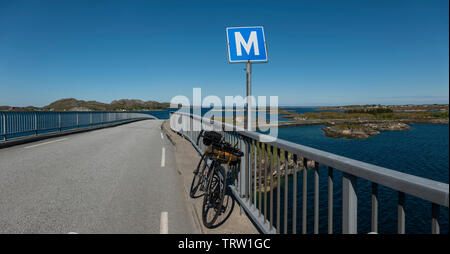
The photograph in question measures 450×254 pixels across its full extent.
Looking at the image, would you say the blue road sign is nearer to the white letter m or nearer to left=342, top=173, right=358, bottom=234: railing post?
the white letter m

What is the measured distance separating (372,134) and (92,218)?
70191 mm

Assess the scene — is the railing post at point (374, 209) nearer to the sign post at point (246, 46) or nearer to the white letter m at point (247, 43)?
the sign post at point (246, 46)

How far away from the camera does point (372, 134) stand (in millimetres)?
63938

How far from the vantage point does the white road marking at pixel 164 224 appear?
3.92 metres

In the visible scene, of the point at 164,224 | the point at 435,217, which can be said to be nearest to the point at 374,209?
the point at 435,217

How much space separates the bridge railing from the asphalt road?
4.17 m

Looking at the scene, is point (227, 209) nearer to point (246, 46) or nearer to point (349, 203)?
point (349, 203)

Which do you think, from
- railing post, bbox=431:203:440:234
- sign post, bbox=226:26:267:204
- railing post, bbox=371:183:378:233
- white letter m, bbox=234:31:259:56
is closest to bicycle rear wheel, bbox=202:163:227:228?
sign post, bbox=226:26:267:204

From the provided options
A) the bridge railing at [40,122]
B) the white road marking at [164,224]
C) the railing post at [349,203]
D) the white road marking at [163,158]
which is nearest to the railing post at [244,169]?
the white road marking at [164,224]

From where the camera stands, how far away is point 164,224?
4145 millimetres

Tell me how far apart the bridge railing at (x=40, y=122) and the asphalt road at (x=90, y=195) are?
4.17m

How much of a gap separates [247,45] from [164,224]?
351 centimetres

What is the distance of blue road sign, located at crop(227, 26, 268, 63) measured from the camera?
16.9ft
